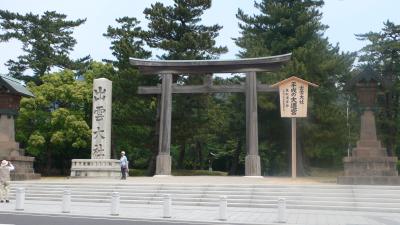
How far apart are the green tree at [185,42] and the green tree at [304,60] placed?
11.1 ft

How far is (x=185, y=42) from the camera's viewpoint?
37.4m

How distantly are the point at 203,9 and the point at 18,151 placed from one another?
690 inches

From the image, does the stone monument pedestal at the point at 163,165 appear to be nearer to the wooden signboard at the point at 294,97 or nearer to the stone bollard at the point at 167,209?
the wooden signboard at the point at 294,97

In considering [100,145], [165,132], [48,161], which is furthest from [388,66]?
[48,161]

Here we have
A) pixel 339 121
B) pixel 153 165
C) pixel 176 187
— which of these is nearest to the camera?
pixel 176 187

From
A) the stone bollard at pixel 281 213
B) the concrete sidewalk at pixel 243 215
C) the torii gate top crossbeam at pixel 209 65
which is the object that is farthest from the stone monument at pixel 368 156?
the stone bollard at pixel 281 213

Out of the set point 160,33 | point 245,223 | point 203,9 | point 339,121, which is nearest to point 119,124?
point 160,33

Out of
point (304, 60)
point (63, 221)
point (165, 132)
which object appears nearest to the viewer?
point (63, 221)

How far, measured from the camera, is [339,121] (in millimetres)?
35594

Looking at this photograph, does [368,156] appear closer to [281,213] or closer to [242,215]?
[242,215]

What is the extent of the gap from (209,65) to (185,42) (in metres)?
5.56

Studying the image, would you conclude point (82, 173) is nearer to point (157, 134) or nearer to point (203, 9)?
point (157, 134)

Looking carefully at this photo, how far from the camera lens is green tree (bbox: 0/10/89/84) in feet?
155

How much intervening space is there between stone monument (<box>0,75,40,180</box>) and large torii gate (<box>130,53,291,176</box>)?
7495mm
